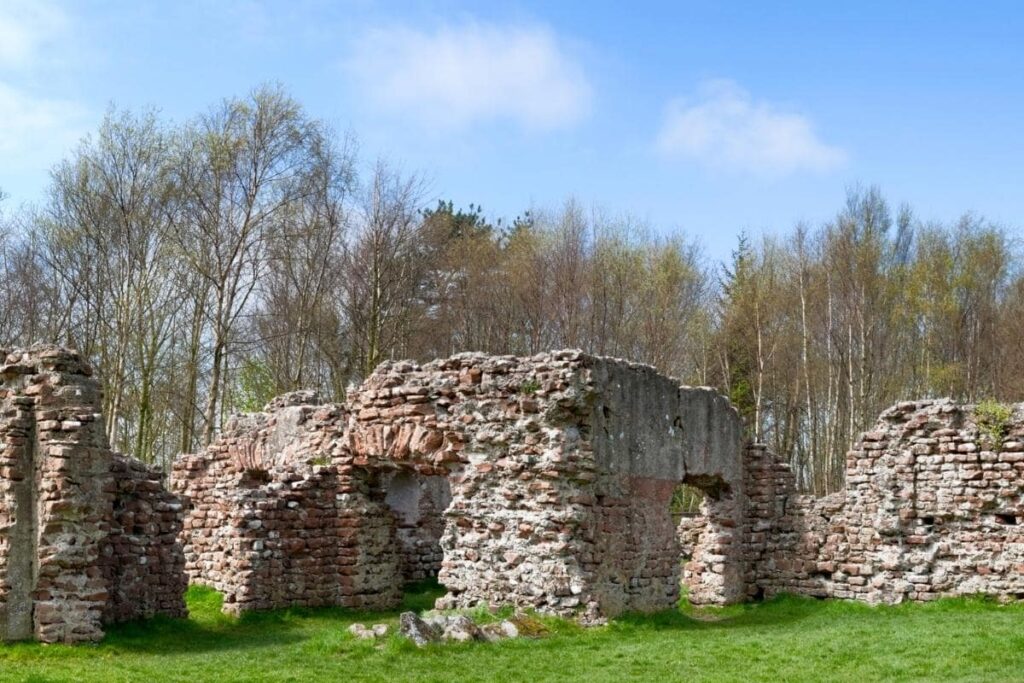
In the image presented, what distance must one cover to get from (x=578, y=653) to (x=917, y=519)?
6.33 m

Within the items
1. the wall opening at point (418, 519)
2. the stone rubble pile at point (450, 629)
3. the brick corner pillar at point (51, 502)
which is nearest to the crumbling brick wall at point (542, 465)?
the stone rubble pile at point (450, 629)

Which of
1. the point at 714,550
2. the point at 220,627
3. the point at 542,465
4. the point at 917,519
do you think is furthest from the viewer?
the point at 714,550

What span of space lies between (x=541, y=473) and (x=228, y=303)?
1573cm

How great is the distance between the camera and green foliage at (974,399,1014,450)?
14.9 metres

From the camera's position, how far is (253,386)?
32.0 meters

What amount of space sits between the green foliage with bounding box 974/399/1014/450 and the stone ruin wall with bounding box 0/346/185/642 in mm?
10812

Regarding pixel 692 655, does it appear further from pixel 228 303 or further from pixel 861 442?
pixel 228 303

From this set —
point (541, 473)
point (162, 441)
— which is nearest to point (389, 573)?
point (541, 473)

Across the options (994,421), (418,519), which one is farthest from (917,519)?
(418,519)

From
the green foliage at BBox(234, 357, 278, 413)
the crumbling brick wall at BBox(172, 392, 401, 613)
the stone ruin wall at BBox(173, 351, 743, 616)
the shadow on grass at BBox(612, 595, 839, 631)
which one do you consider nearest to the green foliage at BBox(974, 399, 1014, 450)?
the shadow on grass at BBox(612, 595, 839, 631)

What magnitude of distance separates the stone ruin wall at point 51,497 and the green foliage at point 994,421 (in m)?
10.8

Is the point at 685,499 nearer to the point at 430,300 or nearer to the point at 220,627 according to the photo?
the point at 430,300

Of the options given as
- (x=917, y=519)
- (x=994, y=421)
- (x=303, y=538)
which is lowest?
(x=303, y=538)

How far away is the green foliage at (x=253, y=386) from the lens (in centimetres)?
3147
